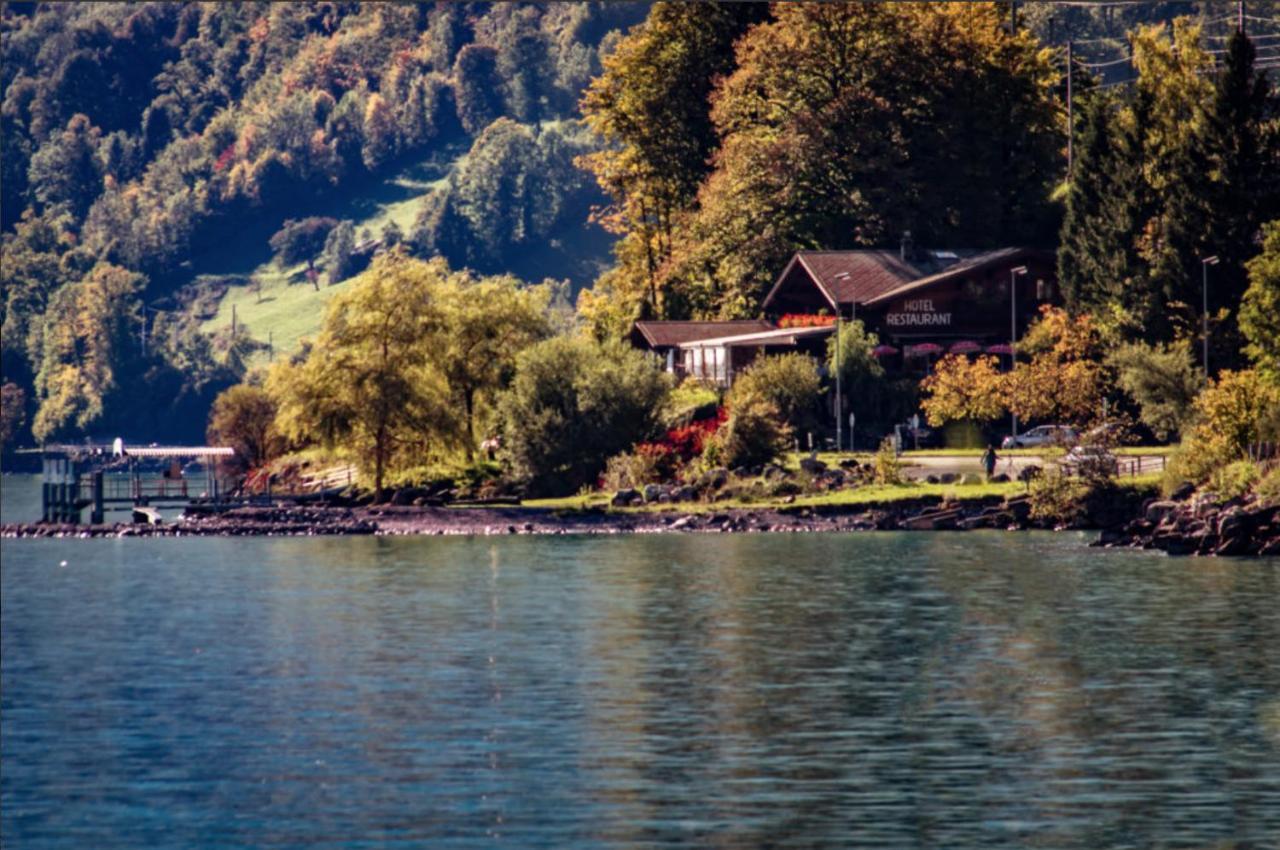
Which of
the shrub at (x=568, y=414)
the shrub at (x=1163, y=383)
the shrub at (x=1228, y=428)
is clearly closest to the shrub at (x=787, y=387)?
the shrub at (x=568, y=414)

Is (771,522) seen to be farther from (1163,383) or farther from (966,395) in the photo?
(966,395)

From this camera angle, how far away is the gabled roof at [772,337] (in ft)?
365

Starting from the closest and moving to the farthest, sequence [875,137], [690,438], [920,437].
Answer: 1. [690,438]
2. [920,437]
3. [875,137]

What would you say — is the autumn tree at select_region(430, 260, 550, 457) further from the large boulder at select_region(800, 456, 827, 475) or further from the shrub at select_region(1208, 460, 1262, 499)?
the shrub at select_region(1208, 460, 1262, 499)

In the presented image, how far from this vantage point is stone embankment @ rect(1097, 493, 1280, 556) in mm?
76750

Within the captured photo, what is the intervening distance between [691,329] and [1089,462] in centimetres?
3940

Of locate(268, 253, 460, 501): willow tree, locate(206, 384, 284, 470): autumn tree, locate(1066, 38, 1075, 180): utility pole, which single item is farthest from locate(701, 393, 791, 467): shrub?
locate(206, 384, 284, 470): autumn tree

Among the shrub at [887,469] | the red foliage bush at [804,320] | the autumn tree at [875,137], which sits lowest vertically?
the shrub at [887,469]

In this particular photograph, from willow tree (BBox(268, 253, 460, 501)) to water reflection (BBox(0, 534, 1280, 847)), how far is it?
20.2 meters

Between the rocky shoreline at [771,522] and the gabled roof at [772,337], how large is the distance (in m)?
19.1

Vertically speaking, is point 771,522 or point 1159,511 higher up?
point 1159,511

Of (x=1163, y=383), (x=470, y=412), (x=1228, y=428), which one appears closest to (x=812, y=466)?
(x=1163, y=383)

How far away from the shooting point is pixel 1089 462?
287 ft

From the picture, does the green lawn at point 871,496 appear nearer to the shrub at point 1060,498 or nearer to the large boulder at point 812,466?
the shrub at point 1060,498
